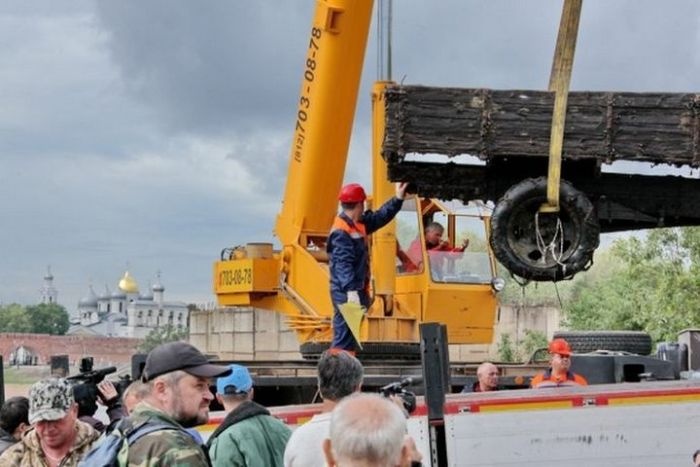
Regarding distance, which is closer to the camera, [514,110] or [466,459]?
[466,459]

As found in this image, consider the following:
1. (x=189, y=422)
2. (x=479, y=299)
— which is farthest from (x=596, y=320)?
(x=189, y=422)

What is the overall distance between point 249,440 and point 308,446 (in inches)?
21.4

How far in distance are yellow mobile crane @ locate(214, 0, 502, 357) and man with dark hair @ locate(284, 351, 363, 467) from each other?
23.1ft

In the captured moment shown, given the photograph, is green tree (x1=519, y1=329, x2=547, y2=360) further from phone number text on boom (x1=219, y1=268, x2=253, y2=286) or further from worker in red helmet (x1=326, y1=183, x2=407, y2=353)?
worker in red helmet (x1=326, y1=183, x2=407, y2=353)

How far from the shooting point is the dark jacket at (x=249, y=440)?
6.00m

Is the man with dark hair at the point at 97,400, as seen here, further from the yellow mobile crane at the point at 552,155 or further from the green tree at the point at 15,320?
the green tree at the point at 15,320

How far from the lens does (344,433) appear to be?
3.69m

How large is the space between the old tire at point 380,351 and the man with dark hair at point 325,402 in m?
6.19

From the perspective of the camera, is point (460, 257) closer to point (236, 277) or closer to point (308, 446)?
point (236, 277)

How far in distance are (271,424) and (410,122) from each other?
13.5ft

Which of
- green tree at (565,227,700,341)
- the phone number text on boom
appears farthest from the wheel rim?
green tree at (565,227,700,341)

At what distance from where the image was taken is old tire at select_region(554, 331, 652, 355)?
12.8 metres

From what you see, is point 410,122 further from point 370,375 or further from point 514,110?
point 370,375

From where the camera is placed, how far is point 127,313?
180m
